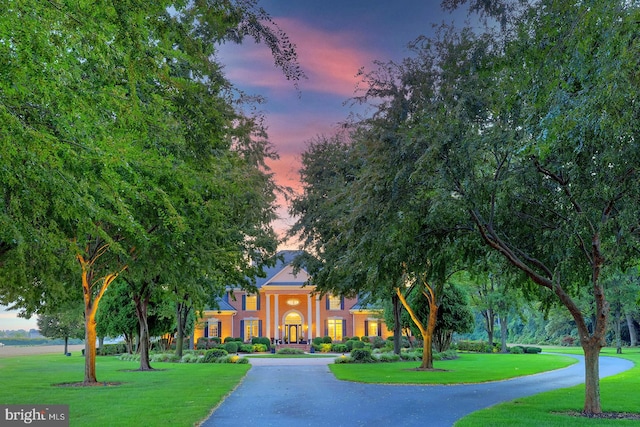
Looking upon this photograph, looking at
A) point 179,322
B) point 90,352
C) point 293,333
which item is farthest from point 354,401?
point 293,333

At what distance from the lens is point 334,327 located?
5788 centimetres

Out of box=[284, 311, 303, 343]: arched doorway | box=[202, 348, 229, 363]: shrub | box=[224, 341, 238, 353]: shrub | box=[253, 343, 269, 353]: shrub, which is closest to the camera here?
box=[202, 348, 229, 363]: shrub

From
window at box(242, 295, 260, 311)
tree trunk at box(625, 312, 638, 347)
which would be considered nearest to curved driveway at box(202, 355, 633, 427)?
window at box(242, 295, 260, 311)

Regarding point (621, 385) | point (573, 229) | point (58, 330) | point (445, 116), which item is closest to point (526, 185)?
point (573, 229)

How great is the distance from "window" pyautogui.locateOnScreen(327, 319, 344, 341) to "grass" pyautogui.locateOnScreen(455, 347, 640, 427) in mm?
40722

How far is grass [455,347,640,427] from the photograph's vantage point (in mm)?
10727

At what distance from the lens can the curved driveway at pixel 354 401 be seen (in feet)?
36.7

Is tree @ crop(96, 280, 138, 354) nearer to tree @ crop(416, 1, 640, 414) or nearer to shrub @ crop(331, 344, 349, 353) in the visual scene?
shrub @ crop(331, 344, 349, 353)

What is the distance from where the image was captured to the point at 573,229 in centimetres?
1204

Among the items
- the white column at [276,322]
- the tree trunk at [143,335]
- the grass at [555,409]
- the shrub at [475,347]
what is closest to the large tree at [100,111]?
the grass at [555,409]

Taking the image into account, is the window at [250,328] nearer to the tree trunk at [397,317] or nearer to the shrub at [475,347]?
the shrub at [475,347]

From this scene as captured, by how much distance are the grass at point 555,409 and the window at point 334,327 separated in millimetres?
40722

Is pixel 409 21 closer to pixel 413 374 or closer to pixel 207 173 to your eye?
pixel 207 173

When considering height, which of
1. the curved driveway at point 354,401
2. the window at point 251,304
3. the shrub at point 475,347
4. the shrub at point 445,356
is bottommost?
the shrub at point 475,347
